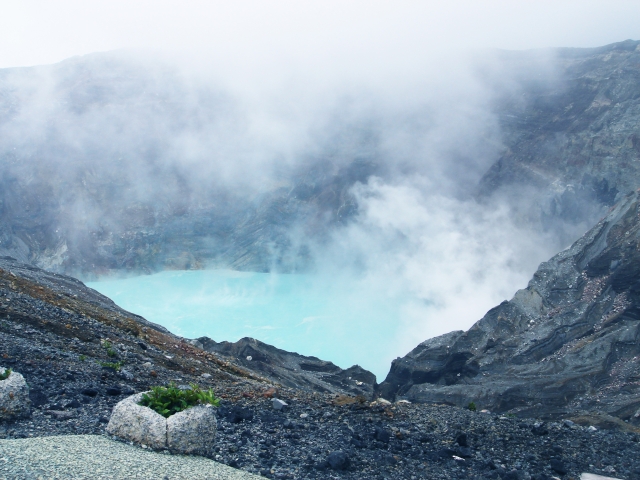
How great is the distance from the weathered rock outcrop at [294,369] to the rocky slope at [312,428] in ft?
37.4

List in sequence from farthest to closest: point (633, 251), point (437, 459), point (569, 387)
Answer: point (633, 251)
point (569, 387)
point (437, 459)

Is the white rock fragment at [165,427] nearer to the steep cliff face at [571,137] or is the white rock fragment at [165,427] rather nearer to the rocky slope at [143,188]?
the steep cliff face at [571,137]

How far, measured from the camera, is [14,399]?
11031mm

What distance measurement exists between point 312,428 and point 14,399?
19.8 feet

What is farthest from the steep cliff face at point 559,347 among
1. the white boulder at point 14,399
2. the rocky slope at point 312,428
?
the white boulder at point 14,399

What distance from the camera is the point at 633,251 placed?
30.8 meters

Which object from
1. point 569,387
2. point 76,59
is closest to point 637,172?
point 569,387

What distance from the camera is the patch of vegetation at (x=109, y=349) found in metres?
17.7

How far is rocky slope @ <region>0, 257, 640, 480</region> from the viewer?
38.0 feet

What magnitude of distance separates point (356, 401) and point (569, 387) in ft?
43.2

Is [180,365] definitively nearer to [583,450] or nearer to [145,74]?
[583,450]

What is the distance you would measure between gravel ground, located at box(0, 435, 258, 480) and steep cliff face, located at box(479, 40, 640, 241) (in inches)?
1912

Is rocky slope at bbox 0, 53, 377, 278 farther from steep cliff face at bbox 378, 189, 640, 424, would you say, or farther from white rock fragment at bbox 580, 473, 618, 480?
white rock fragment at bbox 580, 473, 618, 480

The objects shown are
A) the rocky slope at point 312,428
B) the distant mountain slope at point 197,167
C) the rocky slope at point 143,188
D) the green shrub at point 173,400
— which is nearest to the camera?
the green shrub at point 173,400
